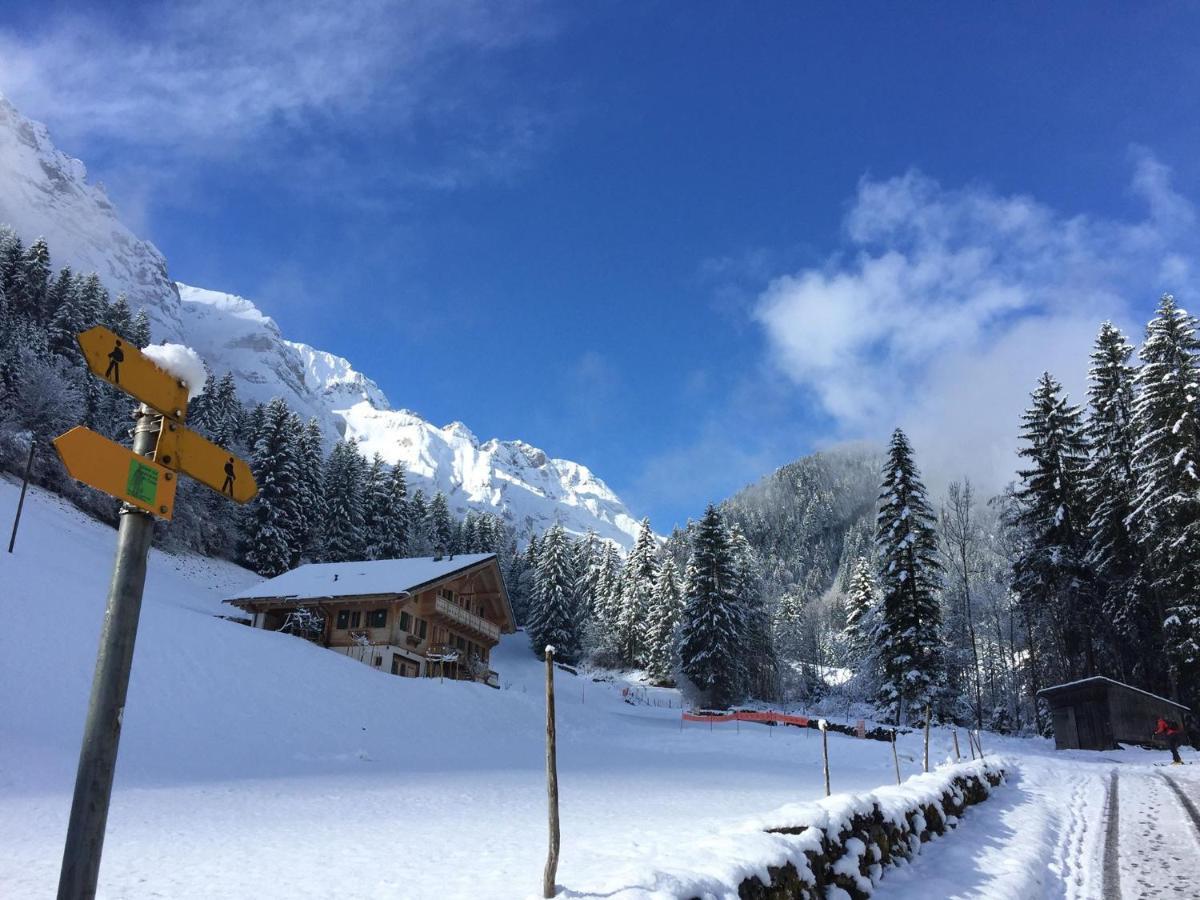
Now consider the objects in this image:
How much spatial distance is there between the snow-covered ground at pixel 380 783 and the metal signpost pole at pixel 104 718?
133 inches

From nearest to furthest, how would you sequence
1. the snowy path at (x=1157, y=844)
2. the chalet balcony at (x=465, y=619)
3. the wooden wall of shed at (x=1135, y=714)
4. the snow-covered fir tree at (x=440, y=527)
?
the snowy path at (x=1157, y=844), the wooden wall of shed at (x=1135, y=714), the chalet balcony at (x=465, y=619), the snow-covered fir tree at (x=440, y=527)

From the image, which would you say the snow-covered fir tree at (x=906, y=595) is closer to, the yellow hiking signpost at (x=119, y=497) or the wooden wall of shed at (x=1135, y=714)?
the wooden wall of shed at (x=1135, y=714)

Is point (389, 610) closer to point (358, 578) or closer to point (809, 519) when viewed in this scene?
point (358, 578)

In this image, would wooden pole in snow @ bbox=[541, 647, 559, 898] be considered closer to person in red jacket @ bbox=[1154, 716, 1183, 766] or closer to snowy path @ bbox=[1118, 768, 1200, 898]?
snowy path @ bbox=[1118, 768, 1200, 898]

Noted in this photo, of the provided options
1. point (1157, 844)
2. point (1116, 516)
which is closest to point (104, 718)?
point (1157, 844)

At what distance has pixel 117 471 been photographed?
3961 millimetres

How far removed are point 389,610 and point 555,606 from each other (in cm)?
3311

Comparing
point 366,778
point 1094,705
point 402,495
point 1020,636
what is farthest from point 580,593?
point 366,778

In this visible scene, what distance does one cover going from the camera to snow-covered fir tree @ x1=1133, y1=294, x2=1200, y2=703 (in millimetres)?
32500

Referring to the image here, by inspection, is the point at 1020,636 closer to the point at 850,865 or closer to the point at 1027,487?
the point at 1027,487

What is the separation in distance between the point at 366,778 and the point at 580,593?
67.9m

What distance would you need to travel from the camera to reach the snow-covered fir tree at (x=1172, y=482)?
3250 cm

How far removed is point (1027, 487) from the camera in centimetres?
4444

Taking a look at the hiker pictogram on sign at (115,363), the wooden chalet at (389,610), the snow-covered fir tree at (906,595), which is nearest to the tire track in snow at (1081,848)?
the hiker pictogram on sign at (115,363)
